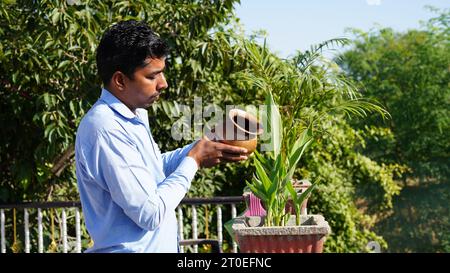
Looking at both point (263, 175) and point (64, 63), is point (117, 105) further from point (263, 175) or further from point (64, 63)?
point (64, 63)

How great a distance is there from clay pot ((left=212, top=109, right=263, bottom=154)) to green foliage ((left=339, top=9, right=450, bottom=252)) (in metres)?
11.9

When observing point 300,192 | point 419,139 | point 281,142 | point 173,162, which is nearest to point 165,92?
point 300,192

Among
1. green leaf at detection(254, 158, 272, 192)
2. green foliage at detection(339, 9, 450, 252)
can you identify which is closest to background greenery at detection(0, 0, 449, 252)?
green leaf at detection(254, 158, 272, 192)

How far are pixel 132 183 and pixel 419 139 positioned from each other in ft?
42.3

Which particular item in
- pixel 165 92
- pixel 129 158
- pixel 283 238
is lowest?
pixel 283 238

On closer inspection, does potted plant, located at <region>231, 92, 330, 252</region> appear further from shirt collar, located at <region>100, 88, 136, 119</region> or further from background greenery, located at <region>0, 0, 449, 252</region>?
shirt collar, located at <region>100, 88, 136, 119</region>

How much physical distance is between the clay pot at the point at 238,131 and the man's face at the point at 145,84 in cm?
18

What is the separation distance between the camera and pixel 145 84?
5.18ft

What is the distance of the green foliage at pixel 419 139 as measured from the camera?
1362 cm

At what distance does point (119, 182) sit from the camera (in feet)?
4.74

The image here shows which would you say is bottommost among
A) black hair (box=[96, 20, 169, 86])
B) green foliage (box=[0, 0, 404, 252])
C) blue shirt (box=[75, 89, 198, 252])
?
blue shirt (box=[75, 89, 198, 252])

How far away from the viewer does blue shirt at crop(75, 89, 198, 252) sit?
4.79 ft

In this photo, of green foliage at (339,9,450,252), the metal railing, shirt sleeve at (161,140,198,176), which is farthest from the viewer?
green foliage at (339,9,450,252)
